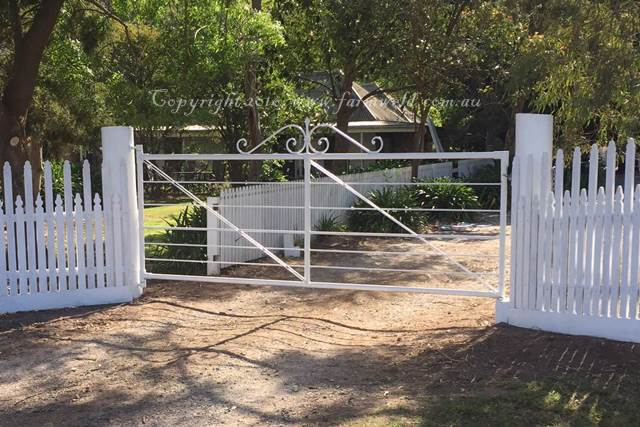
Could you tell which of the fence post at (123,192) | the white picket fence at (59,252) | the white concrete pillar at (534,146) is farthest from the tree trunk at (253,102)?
the white concrete pillar at (534,146)

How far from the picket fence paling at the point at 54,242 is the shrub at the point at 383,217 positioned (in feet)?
25.2

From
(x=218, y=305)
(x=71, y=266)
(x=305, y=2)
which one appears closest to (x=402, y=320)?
(x=218, y=305)

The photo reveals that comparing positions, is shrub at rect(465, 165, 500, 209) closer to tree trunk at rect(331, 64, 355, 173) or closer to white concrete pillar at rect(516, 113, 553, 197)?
tree trunk at rect(331, 64, 355, 173)

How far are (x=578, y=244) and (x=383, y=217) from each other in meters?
9.42

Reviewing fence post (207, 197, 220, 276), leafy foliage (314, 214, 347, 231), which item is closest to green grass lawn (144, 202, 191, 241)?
leafy foliage (314, 214, 347, 231)

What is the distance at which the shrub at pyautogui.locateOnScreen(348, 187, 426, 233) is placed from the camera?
1534 centimetres

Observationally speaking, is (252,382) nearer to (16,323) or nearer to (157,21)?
(16,323)

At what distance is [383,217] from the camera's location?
15820 mm

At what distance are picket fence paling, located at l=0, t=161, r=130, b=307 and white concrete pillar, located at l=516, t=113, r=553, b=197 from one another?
178 inches

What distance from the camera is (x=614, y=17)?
310 inches

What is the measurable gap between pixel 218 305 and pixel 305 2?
6827 millimetres

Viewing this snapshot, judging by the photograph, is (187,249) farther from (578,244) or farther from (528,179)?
(578,244)

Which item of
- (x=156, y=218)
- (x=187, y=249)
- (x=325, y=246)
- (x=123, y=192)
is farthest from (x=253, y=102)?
(x=156, y=218)

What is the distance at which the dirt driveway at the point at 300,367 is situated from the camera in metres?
5.12
